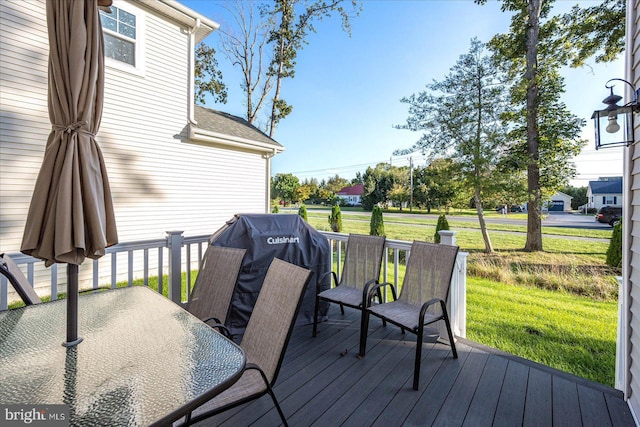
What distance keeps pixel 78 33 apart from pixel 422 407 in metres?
2.94

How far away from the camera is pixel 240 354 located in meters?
1.30

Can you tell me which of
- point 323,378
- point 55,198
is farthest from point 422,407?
point 55,198

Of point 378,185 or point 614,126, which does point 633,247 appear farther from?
point 378,185

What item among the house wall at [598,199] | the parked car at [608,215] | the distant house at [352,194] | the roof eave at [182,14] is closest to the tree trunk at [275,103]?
the roof eave at [182,14]

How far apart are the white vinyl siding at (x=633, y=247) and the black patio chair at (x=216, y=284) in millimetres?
2850

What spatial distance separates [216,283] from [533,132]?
34.8 feet

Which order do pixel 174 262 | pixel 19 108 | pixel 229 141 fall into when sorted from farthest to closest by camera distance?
1. pixel 229 141
2. pixel 19 108
3. pixel 174 262

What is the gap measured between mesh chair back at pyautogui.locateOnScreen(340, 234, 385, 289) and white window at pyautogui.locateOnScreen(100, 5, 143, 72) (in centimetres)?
587

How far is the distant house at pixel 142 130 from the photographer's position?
4898 mm

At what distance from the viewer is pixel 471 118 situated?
9.97 m

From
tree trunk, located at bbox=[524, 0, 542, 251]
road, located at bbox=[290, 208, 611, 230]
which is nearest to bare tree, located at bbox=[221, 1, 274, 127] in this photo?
tree trunk, located at bbox=[524, 0, 542, 251]

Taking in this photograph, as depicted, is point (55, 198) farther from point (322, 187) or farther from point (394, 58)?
point (322, 187)

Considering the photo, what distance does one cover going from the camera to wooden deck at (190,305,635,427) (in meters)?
2.00

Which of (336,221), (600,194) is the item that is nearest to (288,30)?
(336,221)
